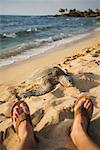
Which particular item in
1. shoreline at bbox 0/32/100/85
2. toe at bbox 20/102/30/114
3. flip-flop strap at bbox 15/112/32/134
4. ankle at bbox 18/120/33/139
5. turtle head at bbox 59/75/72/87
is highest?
shoreline at bbox 0/32/100/85

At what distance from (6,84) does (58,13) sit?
1.29 ft

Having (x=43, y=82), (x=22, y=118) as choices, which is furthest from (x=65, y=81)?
(x=22, y=118)

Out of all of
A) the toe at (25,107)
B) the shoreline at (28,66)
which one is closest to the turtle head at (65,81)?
the shoreline at (28,66)

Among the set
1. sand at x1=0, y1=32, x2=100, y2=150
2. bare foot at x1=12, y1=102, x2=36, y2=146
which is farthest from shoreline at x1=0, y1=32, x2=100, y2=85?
bare foot at x1=12, y1=102, x2=36, y2=146

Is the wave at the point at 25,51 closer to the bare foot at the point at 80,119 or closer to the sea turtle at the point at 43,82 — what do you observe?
the sea turtle at the point at 43,82

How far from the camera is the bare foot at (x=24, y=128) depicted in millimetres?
1035

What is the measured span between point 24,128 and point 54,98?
219mm

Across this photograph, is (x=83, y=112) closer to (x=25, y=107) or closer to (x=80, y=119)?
(x=80, y=119)

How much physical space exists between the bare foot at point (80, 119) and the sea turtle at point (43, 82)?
18 cm

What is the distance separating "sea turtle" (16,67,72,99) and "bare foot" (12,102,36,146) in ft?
0.47

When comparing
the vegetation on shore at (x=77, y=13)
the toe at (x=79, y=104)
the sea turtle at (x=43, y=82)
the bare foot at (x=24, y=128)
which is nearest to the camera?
the bare foot at (x=24, y=128)

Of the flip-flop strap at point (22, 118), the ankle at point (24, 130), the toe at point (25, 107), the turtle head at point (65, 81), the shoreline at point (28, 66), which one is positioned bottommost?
the ankle at point (24, 130)

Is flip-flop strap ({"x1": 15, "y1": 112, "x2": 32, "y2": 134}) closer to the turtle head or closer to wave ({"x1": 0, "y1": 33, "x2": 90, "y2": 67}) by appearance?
the turtle head

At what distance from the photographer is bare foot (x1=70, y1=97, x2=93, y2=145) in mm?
1057
